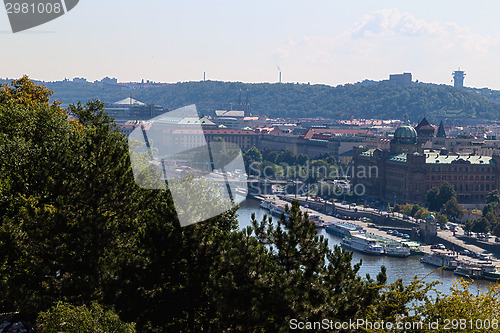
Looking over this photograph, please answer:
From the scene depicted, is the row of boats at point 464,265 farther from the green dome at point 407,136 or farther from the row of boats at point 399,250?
the green dome at point 407,136

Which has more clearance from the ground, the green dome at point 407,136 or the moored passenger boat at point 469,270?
the green dome at point 407,136

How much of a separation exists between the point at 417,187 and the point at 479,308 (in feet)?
229

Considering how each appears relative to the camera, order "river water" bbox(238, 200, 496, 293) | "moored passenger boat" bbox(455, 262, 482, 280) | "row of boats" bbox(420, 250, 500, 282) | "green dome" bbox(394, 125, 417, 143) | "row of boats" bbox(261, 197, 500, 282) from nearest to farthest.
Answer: "river water" bbox(238, 200, 496, 293) < "row of boats" bbox(420, 250, 500, 282) < "moored passenger boat" bbox(455, 262, 482, 280) < "row of boats" bbox(261, 197, 500, 282) < "green dome" bbox(394, 125, 417, 143)

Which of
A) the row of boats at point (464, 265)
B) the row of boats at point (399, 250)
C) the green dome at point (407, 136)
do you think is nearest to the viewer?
the row of boats at point (464, 265)

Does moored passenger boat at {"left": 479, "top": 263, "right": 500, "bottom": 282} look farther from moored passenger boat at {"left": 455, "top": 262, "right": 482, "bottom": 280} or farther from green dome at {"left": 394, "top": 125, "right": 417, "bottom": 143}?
green dome at {"left": 394, "top": 125, "right": 417, "bottom": 143}

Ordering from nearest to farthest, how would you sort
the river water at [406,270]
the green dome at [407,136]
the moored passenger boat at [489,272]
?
1. the river water at [406,270]
2. the moored passenger boat at [489,272]
3. the green dome at [407,136]

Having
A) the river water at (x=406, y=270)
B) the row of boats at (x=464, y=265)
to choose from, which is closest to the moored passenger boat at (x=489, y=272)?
the row of boats at (x=464, y=265)

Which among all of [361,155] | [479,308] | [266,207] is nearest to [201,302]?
[479,308]

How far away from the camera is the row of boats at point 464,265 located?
51.2m

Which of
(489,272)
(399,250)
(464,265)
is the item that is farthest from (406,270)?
(399,250)

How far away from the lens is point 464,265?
5269cm

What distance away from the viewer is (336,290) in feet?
55.4

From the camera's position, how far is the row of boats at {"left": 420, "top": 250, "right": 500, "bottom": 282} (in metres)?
51.2

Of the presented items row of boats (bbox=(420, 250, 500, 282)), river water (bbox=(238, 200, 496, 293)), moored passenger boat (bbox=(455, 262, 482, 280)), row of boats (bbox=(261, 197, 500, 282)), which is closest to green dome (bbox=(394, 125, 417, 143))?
row of boats (bbox=(261, 197, 500, 282))
